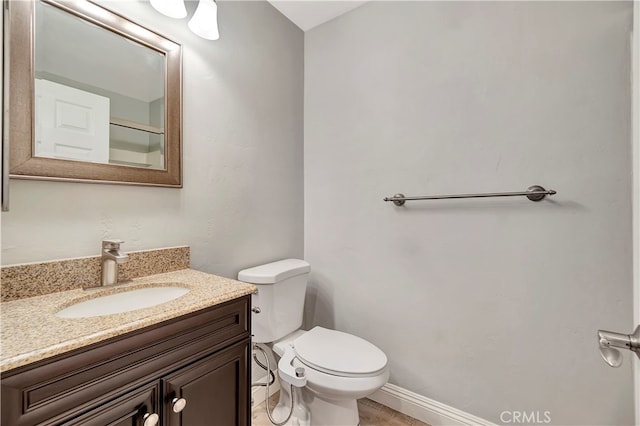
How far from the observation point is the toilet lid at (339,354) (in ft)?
3.82

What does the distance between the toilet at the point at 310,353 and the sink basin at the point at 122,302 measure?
0.42 m

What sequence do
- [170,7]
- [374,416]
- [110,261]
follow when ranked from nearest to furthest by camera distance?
[110,261] < [170,7] < [374,416]

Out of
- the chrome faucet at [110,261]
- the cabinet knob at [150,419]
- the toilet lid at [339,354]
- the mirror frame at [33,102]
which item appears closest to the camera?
the cabinet knob at [150,419]

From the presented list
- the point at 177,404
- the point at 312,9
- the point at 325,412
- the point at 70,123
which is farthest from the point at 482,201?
the point at 70,123

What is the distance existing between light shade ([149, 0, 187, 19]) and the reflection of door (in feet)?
1.35

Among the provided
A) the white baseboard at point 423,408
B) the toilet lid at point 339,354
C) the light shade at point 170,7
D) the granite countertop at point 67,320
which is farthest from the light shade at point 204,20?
the white baseboard at point 423,408

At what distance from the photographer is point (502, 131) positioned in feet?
4.13

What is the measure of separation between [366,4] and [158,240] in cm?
173

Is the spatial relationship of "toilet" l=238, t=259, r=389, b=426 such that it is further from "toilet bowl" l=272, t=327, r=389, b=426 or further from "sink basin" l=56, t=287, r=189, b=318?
"sink basin" l=56, t=287, r=189, b=318

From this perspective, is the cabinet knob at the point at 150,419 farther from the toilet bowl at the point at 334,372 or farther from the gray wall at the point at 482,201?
the gray wall at the point at 482,201

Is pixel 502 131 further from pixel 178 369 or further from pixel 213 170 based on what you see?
pixel 178 369

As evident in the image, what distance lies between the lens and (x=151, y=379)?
2.32 ft

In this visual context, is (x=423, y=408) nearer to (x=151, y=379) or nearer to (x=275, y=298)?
(x=275, y=298)

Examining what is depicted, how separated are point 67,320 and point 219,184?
2.71 feet
